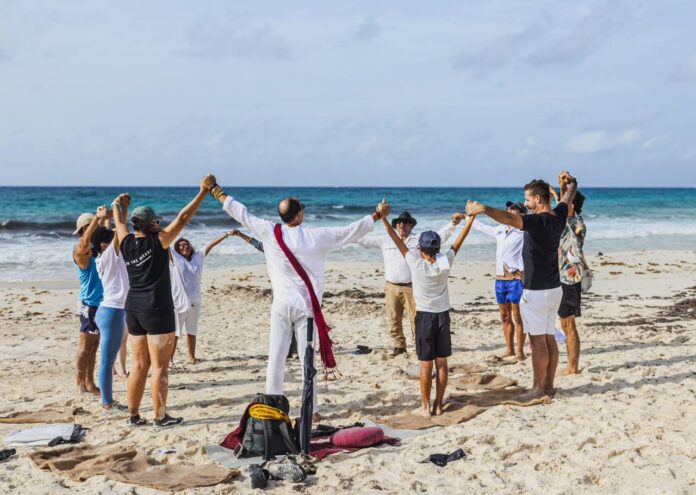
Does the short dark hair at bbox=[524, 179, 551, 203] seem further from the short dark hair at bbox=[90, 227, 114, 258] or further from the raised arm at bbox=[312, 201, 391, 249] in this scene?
the short dark hair at bbox=[90, 227, 114, 258]

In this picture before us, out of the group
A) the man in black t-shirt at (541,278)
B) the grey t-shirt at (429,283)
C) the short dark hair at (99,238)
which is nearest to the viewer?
the grey t-shirt at (429,283)

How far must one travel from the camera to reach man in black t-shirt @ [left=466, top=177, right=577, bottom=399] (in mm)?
6234

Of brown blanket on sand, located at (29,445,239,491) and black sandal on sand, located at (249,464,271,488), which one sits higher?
black sandal on sand, located at (249,464,271,488)

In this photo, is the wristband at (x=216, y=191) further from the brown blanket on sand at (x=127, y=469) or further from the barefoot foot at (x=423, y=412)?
the barefoot foot at (x=423, y=412)

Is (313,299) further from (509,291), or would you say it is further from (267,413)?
(509,291)

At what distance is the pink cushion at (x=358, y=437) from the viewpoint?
213 inches

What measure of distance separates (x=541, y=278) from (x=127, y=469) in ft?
13.2

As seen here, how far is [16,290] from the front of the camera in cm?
1473

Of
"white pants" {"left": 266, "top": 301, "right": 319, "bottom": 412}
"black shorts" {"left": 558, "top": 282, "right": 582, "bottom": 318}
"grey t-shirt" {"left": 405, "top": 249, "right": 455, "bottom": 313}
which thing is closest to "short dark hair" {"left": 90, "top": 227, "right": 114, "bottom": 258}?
"white pants" {"left": 266, "top": 301, "right": 319, "bottom": 412}

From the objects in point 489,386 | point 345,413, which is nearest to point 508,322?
point 489,386

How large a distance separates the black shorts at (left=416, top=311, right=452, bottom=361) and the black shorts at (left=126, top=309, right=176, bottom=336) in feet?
7.35

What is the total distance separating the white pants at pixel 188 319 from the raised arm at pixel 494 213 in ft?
13.5

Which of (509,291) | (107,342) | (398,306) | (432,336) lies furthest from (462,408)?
(107,342)

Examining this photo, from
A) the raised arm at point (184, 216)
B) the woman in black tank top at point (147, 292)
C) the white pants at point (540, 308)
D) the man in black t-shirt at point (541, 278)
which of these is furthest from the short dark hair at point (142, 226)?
the white pants at point (540, 308)
